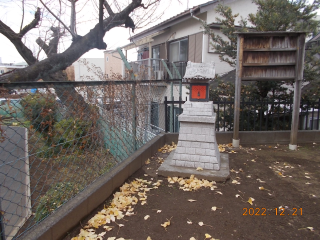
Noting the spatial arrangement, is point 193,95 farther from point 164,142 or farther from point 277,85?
point 277,85

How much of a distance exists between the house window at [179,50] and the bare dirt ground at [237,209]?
815cm

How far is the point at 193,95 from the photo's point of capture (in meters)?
4.08

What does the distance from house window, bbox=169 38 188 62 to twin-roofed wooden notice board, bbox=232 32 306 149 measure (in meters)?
6.12

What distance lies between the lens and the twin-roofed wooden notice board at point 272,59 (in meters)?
5.00

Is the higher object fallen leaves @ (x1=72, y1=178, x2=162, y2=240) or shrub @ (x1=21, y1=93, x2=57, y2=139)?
shrub @ (x1=21, y1=93, x2=57, y2=139)

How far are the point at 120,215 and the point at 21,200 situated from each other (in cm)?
155

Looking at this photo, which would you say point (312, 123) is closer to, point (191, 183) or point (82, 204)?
point (191, 183)

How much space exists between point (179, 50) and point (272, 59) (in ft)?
23.0

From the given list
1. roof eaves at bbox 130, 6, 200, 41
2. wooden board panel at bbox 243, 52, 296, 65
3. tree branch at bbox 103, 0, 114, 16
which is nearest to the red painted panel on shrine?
wooden board panel at bbox 243, 52, 296, 65

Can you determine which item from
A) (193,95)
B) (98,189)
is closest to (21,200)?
(98,189)

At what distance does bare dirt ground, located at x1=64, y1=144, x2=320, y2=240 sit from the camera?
7.82 feet

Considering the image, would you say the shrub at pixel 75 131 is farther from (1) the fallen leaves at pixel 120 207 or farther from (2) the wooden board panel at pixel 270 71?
(2) the wooden board panel at pixel 270 71

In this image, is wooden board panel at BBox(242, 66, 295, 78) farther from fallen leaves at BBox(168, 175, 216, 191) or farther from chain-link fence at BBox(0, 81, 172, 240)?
fallen leaves at BBox(168, 175, 216, 191)

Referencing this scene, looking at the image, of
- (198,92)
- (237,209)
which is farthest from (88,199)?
(198,92)
